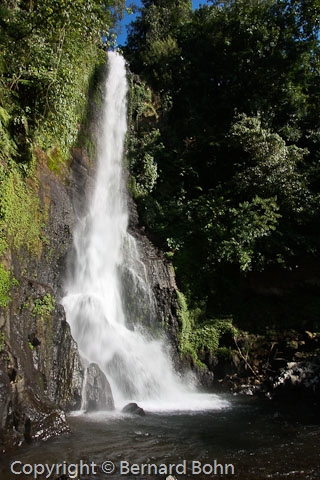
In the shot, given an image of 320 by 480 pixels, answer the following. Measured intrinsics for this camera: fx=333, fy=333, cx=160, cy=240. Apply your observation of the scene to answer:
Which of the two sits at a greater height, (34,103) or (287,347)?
(34,103)

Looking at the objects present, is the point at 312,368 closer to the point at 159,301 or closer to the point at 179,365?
the point at 179,365

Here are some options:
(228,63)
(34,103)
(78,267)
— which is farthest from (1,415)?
(228,63)

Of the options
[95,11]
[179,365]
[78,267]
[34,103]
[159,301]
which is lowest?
[179,365]

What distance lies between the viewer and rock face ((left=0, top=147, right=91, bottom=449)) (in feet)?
15.9

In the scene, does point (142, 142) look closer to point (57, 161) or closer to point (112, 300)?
point (57, 161)

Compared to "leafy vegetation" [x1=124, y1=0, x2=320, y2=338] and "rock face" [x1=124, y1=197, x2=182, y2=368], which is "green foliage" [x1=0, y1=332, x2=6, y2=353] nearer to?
"rock face" [x1=124, y1=197, x2=182, y2=368]

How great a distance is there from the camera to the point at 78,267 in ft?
32.0

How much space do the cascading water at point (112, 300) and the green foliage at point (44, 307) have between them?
143cm

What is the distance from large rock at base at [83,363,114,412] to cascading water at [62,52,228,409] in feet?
1.52

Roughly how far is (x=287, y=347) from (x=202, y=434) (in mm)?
6112

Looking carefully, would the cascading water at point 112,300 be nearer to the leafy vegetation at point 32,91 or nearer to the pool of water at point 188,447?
the pool of water at point 188,447

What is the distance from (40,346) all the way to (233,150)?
12.8 meters

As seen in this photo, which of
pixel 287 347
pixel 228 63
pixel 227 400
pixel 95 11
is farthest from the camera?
pixel 228 63

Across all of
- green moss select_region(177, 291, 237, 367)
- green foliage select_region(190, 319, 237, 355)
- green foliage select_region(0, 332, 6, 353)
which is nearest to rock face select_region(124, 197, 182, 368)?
green moss select_region(177, 291, 237, 367)
